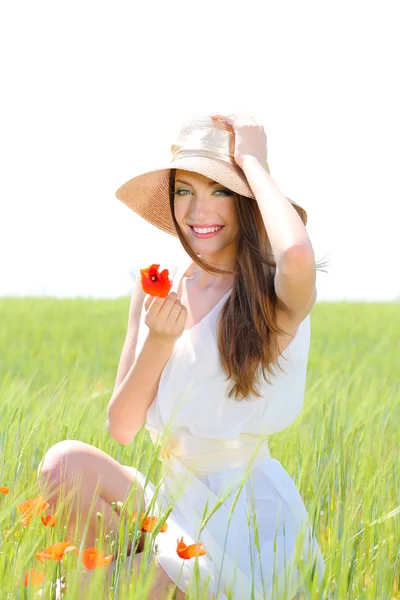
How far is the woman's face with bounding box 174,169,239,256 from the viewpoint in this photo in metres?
2.29

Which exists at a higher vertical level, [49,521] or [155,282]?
[155,282]

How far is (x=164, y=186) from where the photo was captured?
8.38 feet

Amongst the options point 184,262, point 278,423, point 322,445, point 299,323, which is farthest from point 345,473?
point 184,262

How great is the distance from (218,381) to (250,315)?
207 millimetres

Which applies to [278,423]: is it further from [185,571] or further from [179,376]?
[185,571]

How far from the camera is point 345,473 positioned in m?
2.71

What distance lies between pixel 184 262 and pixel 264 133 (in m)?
0.49

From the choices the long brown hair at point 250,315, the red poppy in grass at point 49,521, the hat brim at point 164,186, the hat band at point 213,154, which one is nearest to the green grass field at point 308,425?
the red poppy in grass at point 49,521

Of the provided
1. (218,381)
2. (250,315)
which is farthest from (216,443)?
(250,315)

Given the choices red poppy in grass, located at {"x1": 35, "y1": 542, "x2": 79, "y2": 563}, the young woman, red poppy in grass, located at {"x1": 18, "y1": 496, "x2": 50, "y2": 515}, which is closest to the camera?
red poppy in grass, located at {"x1": 35, "y1": 542, "x2": 79, "y2": 563}

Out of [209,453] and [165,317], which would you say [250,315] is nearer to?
[165,317]

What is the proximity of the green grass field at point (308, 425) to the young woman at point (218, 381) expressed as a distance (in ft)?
0.49

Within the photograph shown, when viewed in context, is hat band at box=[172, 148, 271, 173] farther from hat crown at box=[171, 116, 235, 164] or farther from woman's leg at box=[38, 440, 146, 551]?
woman's leg at box=[38, 440, 146, 551]

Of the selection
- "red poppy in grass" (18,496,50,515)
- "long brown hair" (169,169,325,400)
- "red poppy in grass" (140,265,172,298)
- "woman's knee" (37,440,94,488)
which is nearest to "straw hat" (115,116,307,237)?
"long brown hair" (169,169,325,400)
